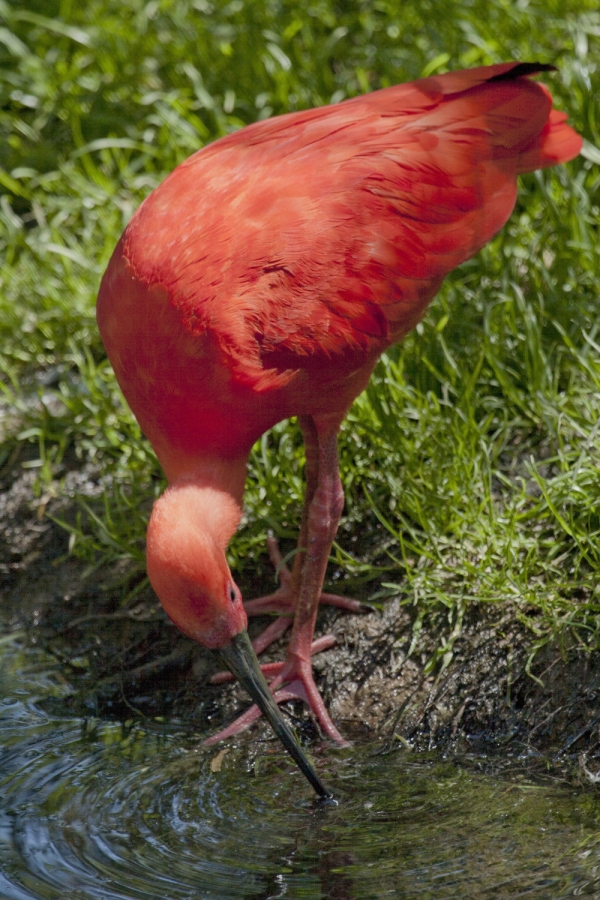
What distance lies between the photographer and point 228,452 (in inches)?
131

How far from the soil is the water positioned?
6.0 inches

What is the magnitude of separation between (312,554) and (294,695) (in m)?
0.47

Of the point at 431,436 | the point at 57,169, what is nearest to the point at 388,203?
the point at 431,436

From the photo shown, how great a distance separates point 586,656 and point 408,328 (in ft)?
4.03

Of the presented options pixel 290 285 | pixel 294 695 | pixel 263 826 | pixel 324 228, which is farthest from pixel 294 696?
pixel 324 228

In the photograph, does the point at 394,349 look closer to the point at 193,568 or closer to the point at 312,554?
the point at 312,554

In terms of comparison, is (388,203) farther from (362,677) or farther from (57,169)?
(57,169)

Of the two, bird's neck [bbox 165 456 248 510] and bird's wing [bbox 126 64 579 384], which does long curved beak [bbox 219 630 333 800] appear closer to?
bird's neck [bbox 165 456 248 510]

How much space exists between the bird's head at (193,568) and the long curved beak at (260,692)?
0.05 metres

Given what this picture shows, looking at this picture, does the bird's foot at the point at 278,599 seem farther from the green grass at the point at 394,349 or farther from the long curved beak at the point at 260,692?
the long curved beak at the point at 260,692

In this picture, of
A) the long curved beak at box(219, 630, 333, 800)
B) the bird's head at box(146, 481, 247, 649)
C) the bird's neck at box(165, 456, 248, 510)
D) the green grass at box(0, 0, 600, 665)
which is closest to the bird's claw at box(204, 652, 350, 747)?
the long curved beak at box(219, 630, 333, 800)

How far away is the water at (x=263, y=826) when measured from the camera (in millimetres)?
2736

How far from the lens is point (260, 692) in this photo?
10.6 feet

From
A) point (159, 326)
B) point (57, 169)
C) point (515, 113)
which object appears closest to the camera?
point (159, 326)
